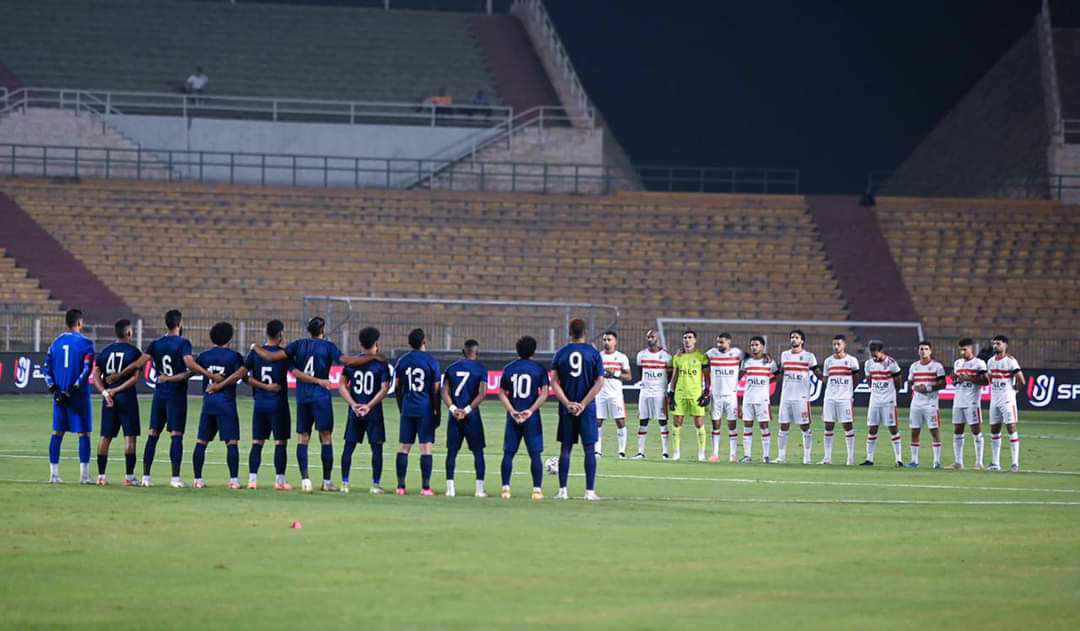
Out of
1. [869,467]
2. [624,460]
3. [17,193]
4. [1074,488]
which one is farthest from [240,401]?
[1074,488]

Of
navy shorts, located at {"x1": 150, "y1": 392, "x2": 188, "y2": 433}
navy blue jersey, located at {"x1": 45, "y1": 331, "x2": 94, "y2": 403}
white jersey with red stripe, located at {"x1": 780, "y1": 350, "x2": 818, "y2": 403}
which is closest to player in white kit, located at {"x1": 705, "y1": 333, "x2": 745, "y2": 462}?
white jersey with red stripe, located at {"x1": 780, "y1": 350, "x2": 818, "y2": 403}

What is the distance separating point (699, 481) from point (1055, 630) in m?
10.7

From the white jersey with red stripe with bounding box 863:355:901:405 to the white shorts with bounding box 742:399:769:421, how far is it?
172 centimetres

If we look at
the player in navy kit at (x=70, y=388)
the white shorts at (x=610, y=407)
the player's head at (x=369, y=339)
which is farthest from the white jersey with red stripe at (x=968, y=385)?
the player in navy kit at (x=70, y=388)

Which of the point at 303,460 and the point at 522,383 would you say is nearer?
the point at 522,383

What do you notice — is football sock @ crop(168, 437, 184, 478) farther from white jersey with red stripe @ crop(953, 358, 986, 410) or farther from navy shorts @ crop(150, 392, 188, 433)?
white jersey with red stripe @ crop(953, 358, 986, 410)

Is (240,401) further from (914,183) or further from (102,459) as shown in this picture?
(914,183)

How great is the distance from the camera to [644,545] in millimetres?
14375

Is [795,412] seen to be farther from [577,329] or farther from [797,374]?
[577,329]

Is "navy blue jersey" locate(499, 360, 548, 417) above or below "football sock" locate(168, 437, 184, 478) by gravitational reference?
above

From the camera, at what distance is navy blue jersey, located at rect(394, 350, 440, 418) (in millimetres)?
18438

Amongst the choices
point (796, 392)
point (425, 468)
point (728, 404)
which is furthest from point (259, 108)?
point (425, 468)

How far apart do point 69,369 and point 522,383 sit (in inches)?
213

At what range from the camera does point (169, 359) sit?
61.2 feet
